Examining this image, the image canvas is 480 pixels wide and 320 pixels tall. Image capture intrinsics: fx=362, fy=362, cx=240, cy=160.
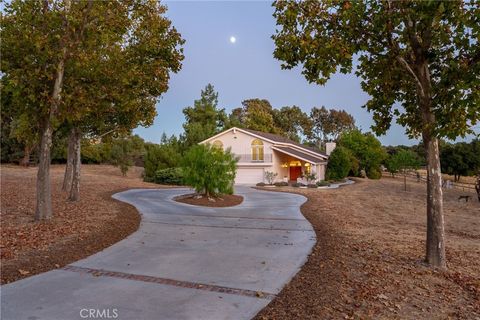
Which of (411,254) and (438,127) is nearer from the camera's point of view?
(438,127)

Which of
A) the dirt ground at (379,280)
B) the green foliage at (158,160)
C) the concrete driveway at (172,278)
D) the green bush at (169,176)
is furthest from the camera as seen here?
the green foliage at (158,160)

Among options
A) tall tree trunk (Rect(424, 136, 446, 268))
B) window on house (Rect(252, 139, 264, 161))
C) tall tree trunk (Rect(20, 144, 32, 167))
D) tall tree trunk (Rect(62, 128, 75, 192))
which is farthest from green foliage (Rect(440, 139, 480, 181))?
tall tree trunk (Rect(20, 144, 32, 167))

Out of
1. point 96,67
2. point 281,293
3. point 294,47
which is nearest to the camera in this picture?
point 281,293

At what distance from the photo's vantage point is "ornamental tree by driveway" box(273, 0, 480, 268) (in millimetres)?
6840

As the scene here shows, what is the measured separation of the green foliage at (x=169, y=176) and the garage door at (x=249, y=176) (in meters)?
6.64

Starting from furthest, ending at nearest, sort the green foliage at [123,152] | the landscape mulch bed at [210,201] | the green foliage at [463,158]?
the green foliage at [463,158] < the green foliage at [123,152] < the landscape mulch bed at [210,201]

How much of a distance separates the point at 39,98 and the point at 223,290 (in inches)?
357

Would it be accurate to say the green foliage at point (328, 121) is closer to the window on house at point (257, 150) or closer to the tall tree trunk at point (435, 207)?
the window on house at point (257, 150)

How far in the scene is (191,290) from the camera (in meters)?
5.82

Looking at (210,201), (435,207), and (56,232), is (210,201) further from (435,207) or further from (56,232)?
(435,207)

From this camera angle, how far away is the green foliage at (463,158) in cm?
5025

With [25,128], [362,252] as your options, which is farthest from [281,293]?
[25,128]

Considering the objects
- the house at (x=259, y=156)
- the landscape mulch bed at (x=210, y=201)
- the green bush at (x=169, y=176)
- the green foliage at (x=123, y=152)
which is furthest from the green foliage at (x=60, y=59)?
the green foliage at (x=123, y=152)

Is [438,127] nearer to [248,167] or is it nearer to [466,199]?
[466,199]
